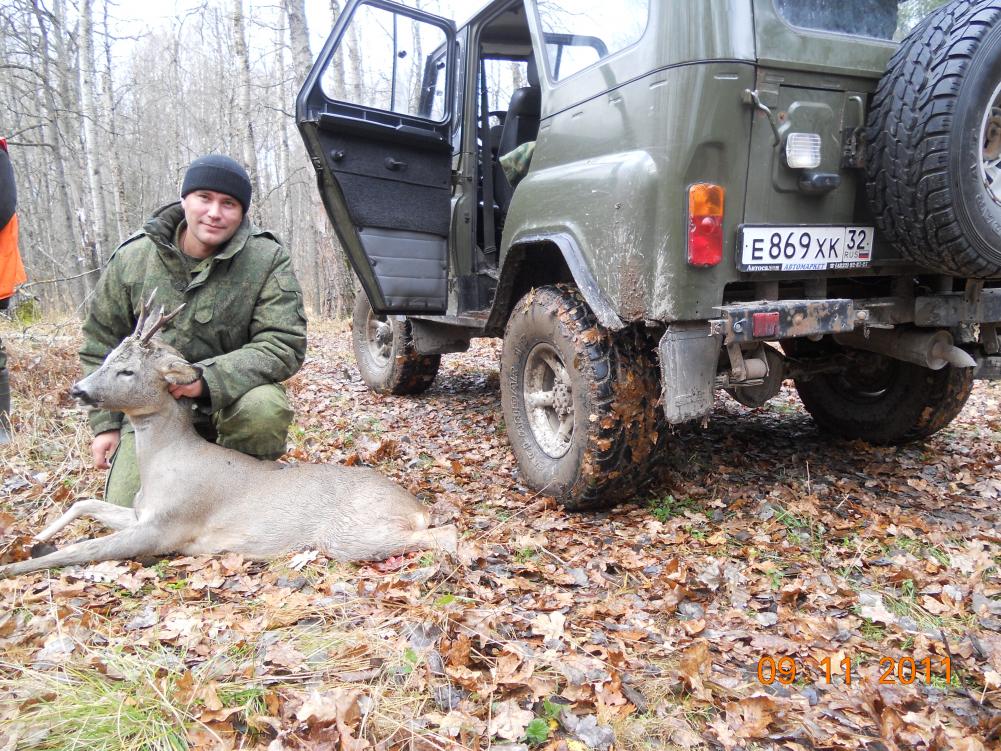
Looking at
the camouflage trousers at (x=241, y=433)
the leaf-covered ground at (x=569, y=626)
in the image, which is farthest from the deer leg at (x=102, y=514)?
the camouflage trousers at (x=241, y=433)

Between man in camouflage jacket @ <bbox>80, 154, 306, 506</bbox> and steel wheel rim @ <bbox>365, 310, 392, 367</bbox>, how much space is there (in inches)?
113

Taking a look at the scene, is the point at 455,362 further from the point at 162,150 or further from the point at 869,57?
the point at 162,150

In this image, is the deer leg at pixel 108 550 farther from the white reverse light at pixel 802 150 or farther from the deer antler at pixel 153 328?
the white reverse light at pixel 802 150

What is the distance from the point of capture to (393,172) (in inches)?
203

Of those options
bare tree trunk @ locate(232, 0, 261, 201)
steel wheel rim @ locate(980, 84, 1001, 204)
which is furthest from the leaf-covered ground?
bare tree trunk @ locate(232, 0, 261, 201)

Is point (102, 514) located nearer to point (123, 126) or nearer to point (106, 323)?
point (106, 323)

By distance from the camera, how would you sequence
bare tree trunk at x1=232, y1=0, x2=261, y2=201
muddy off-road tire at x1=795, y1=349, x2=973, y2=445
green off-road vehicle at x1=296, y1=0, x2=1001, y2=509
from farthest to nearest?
bare tree trunk at x1=232, y1=0, x2=261, y2=201, muddy off-road tire at x1=795, y1=349, x2=973, y2=445, green off-road vehicle at x1=296, y1=0, x2=1001, y2=509

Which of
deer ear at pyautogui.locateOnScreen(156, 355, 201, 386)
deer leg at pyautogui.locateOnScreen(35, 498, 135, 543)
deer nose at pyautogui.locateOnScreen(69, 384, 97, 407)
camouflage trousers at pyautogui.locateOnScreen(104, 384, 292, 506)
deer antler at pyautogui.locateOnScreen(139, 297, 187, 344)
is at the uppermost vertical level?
deer antler at pyautogui.locateOnScreen(139, 297, 187, 344)

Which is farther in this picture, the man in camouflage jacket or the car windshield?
the man in camouflage jacket

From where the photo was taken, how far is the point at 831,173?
10.1 feet

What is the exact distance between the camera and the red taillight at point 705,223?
2910 millimetres

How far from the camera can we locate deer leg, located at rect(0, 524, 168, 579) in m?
2.90
